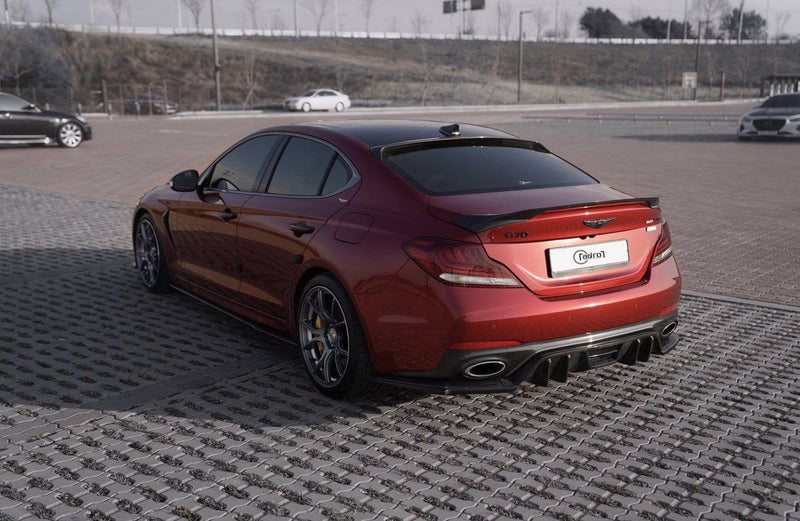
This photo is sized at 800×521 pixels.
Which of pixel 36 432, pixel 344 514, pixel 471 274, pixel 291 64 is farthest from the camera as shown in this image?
pixel 291 64

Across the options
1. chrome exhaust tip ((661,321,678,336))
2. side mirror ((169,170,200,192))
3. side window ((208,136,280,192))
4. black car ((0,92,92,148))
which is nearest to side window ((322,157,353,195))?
side window ((208,136,280,192))

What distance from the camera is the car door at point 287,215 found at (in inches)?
178

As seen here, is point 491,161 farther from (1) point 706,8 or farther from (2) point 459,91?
(1) point 706,8

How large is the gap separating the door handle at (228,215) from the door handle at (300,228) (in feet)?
2.66

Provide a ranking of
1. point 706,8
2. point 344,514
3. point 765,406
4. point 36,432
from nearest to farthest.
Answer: point 344,514, point 36,432, point 765,406, point 706,8

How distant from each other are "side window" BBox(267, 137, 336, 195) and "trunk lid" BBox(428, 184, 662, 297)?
988 millimetres

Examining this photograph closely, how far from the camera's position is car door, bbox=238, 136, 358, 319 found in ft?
14.8

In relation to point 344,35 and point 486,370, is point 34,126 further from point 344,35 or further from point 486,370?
point 344,35

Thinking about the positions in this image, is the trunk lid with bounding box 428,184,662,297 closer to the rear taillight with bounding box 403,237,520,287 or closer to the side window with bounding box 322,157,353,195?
the rear taillight with bounding box 403,237,520,287

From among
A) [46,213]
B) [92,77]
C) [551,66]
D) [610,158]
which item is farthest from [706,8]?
[46,213]

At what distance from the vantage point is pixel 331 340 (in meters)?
4.48

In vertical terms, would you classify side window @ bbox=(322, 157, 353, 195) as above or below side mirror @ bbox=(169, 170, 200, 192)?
above

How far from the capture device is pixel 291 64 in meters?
80.2

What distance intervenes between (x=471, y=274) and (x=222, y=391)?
70.1 inches
